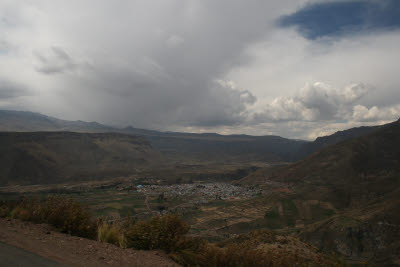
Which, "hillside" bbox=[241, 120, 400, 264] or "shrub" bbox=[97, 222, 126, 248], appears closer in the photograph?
"shrub" bbox=[97, 222, 126, 248]

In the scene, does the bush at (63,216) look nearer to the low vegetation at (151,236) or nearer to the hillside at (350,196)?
the low vegetation at (151,236)

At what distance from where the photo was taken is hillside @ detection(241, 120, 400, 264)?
4719 centimetres

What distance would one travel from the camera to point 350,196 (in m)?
83.1

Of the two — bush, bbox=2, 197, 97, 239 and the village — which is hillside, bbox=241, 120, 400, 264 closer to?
the village

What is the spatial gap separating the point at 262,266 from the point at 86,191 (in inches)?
5204

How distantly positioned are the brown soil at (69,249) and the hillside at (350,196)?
39.9 m

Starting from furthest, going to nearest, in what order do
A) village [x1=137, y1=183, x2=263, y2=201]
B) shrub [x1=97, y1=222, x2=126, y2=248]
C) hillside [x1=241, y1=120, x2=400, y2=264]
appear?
1. village [x1=137, y1=183, x2=263, y2=201]
2. hillside [x1=241, y1=120, x2=400, y2=264]
3. shrub [x1=97, y1=222, x2=126, y2=248]

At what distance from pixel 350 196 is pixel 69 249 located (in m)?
94.2

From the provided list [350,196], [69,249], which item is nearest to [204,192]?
[350,196]

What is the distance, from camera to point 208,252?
898 cm

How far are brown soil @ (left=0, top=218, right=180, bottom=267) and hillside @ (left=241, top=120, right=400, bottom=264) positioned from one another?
131 feet

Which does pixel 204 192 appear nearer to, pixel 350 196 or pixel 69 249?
pixel 350 196

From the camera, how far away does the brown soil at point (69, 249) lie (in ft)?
23.8

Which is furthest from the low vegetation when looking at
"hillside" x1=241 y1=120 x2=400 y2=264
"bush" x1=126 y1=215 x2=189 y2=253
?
"hillside" x1=241 y1=120 x2=400 y2=264
